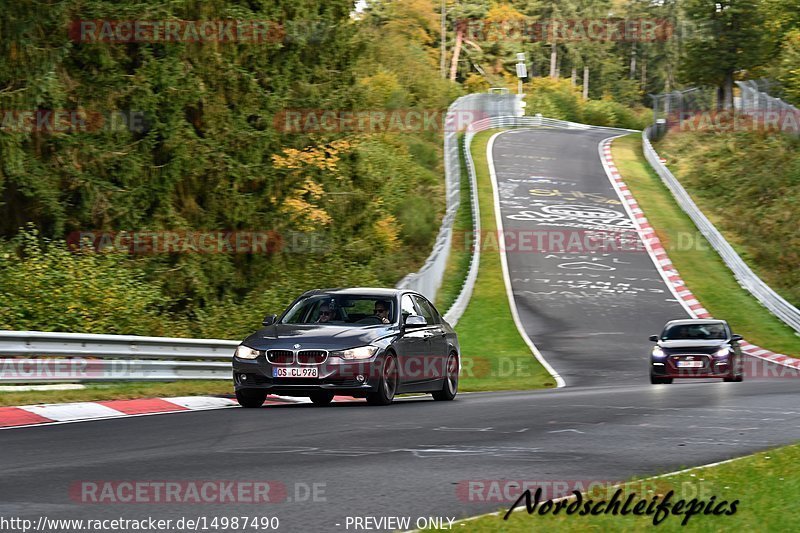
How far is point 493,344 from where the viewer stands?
106 ft

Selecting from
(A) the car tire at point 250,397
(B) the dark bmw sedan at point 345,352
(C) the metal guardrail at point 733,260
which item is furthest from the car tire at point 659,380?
(A) the car tire at point 250,397

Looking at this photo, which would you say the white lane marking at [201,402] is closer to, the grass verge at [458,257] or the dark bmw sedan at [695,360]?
the dark bmw sedan at [695,360]

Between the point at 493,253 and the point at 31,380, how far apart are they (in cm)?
3037

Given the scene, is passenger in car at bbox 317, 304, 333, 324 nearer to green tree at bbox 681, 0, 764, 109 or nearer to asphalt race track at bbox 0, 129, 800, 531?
asphalt race track at bbox 0, 129, 800, 531

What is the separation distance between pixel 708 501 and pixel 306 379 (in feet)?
27.1

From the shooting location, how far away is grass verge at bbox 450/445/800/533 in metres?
6.90

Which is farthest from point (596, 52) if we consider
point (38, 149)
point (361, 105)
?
point (38, 149)

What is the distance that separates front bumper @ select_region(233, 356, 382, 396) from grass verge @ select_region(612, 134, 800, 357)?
19298 mm

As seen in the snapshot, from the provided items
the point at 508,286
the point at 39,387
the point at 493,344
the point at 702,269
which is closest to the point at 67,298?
the point at 39,387

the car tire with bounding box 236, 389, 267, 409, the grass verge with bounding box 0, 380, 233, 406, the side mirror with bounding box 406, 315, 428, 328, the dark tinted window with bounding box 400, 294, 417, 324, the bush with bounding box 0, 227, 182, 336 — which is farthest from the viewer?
the bush with bounding box 0, 227, 182, 336

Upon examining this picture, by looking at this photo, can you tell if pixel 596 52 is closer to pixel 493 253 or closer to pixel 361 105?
pixel 493 253

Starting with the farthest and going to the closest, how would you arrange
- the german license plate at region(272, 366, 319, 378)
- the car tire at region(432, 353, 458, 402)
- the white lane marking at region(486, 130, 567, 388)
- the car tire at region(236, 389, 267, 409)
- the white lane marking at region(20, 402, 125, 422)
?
the white lane marking at region(486, 130, 567, 388), the car tire at region(432, 353, 458, 402), the car tire at region(236, 389, 267, 409), the german license plate at region(272, 366, 319, 378), the white lane marking at region(20, 402, 125, 422)

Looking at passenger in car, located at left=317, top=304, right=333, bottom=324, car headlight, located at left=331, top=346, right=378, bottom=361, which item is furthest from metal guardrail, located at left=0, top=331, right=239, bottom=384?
car headlight, located at left=331, top=346, right=378, bottom=361

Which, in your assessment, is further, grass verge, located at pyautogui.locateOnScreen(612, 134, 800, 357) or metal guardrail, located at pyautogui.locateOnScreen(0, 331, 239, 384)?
grass verge, located at pyautogui.locateOnScreen(612, 134, 800, 357)
